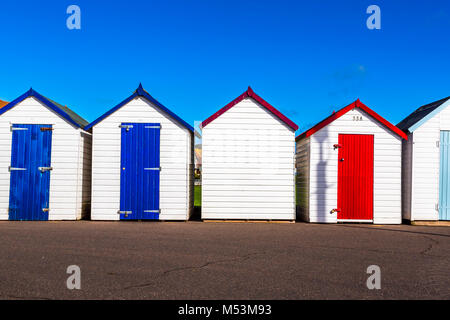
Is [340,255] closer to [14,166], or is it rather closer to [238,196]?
[238,196]

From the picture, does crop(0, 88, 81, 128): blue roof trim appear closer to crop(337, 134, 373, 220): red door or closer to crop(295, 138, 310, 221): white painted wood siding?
crop(295, 138, 310, 221): white painted wood siding

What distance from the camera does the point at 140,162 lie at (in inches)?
484

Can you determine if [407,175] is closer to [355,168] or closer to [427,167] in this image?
[427,167]

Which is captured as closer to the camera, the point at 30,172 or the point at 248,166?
the point at 30,172

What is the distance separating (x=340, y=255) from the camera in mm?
6910

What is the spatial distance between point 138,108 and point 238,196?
14.1ft

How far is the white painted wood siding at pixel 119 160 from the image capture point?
12258 millimetres

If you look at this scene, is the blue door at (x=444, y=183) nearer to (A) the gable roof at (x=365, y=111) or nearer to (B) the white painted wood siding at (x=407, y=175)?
(B) the white painted wood siding at (x=407, y=175)

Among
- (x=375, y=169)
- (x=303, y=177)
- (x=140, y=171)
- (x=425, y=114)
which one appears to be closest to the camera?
(x=140, y=171)

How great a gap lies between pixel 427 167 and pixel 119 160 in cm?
993

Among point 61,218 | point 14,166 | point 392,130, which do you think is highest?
point 392,130

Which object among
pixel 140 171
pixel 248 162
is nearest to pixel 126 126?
pixel 140 171
